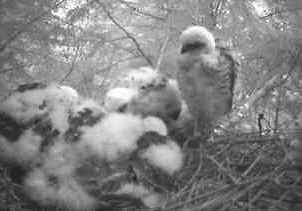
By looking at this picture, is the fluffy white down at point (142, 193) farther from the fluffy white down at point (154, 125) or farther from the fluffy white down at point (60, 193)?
the fluffy white down at point (154, 125)

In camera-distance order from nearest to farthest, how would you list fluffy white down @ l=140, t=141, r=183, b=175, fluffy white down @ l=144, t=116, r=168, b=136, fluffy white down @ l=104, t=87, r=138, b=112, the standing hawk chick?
fluffy white down @ l=140, t=141, r=183, b=175, fluffy white down @ l=144, t=116, r=168, b=136, the standing hawk chick, fluffy white down @ l=104, t=87, r=138, b=112

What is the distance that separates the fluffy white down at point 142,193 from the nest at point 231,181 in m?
0.05

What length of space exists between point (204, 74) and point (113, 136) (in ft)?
2.03

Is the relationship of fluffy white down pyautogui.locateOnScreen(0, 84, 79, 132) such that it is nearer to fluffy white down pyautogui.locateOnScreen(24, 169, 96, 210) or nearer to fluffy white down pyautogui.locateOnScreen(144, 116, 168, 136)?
fluffy white down pyautogui.locateOnScreen(24, 169, 96, 210)

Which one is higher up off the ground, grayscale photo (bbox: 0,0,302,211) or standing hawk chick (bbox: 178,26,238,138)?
standing hawk chick (bbox: 178,26,238,138)

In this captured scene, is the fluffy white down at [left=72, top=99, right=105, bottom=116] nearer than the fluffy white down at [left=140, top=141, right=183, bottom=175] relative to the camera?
No

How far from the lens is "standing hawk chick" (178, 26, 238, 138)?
1932 mm

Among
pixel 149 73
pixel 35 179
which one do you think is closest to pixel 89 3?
pixel 149 73

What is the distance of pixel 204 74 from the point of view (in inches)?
76.5

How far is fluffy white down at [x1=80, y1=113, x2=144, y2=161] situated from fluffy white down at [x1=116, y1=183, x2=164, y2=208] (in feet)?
0.59

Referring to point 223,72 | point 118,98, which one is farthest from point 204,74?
point 118,98

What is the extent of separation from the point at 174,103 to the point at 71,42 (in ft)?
5.32

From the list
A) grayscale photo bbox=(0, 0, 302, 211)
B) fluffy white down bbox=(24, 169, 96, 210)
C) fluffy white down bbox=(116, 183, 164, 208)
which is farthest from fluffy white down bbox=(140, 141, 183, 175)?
fluffy white down bbox=(24, 169, 96, 210)

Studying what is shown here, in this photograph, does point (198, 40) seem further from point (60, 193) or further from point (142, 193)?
point (60, 193)
